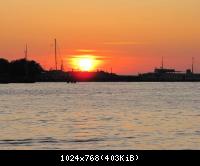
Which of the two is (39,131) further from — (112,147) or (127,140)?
(112,147)

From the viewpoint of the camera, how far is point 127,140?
2472 cm

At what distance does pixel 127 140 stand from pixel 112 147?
300cm

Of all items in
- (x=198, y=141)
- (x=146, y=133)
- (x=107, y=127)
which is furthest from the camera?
(x=107, y=127)

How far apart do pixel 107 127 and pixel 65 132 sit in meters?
3.69

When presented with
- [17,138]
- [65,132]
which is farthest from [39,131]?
[17,138]

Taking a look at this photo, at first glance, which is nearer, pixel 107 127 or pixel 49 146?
pixel 49 146

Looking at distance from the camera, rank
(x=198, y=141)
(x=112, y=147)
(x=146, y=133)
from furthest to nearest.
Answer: (x=146, y=133) → (x=198, y=141) → (x=112, y=147)
